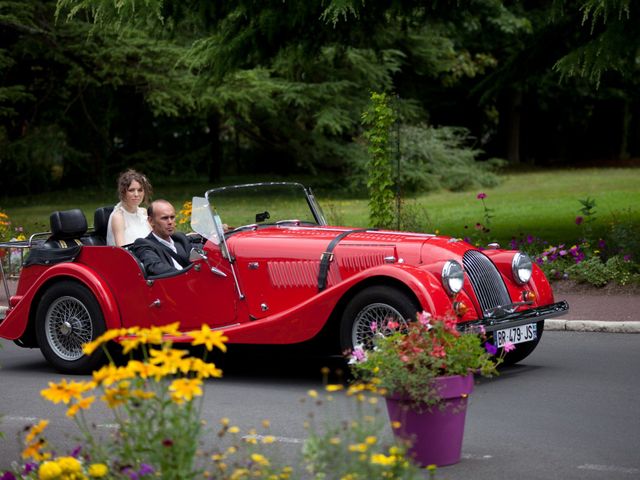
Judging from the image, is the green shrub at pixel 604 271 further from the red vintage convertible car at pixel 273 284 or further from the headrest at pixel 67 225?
the headrest at pixel 67 225

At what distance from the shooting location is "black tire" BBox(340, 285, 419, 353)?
859 cm

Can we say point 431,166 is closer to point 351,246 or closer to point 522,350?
point 522,350

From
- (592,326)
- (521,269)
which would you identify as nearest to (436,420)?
(521,269)

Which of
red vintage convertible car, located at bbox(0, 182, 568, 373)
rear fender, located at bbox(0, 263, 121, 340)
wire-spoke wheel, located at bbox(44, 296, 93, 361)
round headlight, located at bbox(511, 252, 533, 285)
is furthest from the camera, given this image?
wire-spoke wheel, located at bbox(44, 296, 93, 361)

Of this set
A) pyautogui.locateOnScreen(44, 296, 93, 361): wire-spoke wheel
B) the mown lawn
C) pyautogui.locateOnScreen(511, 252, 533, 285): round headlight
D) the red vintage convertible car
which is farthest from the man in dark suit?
the mown lawn

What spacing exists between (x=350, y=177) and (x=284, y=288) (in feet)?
79.1

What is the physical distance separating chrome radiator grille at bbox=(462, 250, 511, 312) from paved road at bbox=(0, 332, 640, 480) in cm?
63

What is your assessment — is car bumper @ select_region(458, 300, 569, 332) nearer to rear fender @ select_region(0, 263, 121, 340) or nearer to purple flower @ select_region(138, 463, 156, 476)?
rear fender @ select_region(0, 263, 121, 340)

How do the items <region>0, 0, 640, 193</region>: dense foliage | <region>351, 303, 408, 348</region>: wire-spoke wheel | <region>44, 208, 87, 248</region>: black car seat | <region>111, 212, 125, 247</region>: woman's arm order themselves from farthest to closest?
<region>0, 0, 640, 193</region>: dense foliage
<region>111, 212, 125, 247</region>: woman's arm
<region>44, 208, 87, 248</region>: black car seat
<region>351, 303, 408, 348</region>: wire-spoke wheel

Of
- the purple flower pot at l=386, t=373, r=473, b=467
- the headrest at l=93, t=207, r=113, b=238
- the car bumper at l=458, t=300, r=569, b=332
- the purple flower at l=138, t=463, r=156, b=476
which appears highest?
the headrest at l=93, t=207, r=113, b=238

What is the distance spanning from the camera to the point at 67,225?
1059 cm

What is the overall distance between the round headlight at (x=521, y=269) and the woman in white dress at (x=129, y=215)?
11.3ft

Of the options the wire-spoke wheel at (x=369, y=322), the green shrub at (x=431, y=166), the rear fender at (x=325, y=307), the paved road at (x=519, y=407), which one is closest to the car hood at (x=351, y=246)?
the rear fender at (x=325, y=307)

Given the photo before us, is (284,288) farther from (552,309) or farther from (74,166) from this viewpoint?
(74,166)
